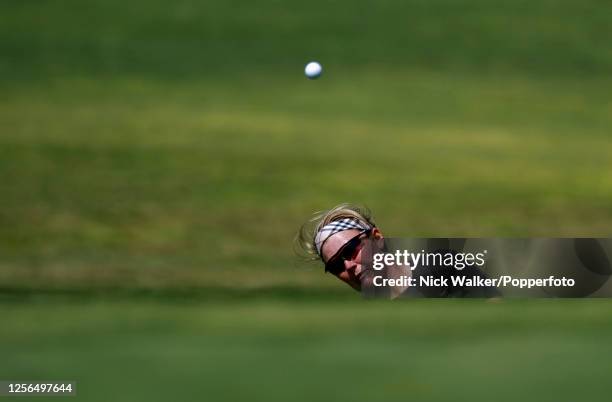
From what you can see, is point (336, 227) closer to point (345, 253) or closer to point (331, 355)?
point (345, 253)

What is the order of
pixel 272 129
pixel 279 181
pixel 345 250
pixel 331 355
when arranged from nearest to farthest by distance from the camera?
pixel 331 355
pixel 345 250
pixel 279 181
pixel 272 129

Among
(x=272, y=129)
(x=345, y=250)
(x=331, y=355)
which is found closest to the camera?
(x=331, y=355)

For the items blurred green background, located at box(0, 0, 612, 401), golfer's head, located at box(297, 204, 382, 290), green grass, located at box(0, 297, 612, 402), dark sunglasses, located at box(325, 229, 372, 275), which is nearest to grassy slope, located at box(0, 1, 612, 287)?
A: blurred green background, located at box(0, 0, 612, 401)

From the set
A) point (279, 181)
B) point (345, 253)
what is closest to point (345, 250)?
point (345, 253)

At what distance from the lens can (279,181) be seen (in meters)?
18.3

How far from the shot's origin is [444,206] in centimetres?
1764

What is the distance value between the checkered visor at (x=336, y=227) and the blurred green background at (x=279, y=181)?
518mm

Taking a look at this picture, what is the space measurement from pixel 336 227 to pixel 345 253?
0.46 ft

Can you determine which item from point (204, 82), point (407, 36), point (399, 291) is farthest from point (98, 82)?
point (399, 291)

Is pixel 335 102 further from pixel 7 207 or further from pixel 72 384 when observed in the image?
pixel 72 384

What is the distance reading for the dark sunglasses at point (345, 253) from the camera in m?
5.58

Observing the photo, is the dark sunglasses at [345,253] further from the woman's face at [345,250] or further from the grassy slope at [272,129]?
the grassy slope at [272,129]

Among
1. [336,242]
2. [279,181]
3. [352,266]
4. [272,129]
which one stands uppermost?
[272,129]

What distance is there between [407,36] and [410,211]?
9300mm
